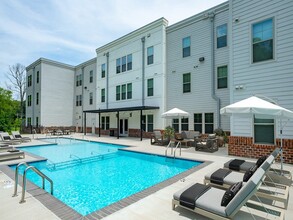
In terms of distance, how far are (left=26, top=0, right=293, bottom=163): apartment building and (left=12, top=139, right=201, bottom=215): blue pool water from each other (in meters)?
4.32

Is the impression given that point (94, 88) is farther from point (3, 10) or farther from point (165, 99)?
point (3, 10)

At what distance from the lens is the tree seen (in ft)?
119

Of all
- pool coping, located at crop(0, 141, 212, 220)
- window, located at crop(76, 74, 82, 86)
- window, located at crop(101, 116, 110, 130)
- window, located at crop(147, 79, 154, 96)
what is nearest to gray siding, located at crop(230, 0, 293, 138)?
pool coping, located at crop(0, 141, 212, 220)

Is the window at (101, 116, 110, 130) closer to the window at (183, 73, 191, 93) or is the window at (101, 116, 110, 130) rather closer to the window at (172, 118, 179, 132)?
the window at (172, 118, 179, 132)

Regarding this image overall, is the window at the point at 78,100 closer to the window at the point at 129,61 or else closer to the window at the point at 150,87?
the window at the point at 129,61

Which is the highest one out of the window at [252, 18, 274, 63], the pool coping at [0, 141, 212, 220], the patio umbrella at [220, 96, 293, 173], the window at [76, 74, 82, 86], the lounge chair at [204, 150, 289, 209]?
the window at [76, 74, 82, 86]

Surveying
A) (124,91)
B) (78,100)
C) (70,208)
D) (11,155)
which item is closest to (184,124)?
(124,91)

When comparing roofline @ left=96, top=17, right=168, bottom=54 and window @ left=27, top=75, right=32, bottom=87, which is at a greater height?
roofline @ left=96, top=17, right=168, bottom=54

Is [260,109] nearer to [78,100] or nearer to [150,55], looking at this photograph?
[150,55]

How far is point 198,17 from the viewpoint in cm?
1438

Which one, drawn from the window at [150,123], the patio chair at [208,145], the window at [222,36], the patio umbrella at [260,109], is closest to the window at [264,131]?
the patio chair at [208,145]

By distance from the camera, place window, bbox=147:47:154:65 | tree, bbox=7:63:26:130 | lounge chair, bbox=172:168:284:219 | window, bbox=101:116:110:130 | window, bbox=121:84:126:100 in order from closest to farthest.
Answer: lounge chair, bbox=172:168:284:219 → window, bbox=147:47:154:65 → window, bbox=121:84:126:100 → window, bbox=101:116:110:130 → tree, bbox=7:63:26:130

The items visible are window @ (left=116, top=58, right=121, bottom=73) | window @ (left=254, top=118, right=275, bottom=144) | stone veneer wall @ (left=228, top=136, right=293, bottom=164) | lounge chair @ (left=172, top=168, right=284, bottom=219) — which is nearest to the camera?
lounge chair @ (left=172, top=168, right=284, bottom=219)

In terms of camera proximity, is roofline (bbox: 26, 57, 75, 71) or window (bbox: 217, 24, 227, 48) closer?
window (bbox: 217, 24, 227, 48)
